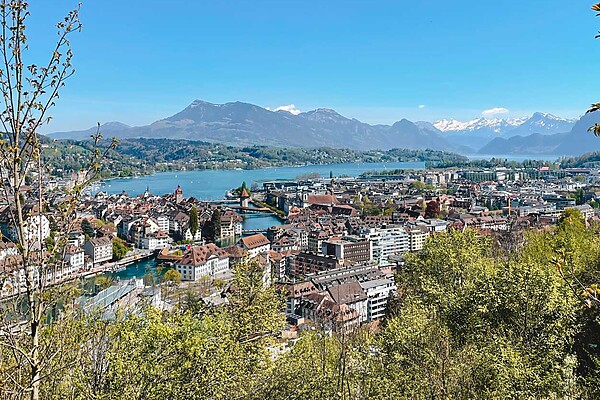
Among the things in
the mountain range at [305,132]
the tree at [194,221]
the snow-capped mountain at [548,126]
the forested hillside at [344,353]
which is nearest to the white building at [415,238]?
the tree at [194,221]

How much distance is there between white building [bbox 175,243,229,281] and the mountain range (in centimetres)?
11058

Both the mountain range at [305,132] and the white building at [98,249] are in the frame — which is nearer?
the white building at [98,249]

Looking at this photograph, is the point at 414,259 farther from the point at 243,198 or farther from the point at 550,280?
the point at 243,198

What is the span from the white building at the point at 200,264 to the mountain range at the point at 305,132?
363 ft

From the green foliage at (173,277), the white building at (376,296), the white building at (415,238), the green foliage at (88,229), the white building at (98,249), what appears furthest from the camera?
the white building at (415,238)

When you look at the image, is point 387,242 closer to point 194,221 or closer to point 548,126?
point 194,221

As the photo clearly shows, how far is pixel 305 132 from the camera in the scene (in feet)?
531

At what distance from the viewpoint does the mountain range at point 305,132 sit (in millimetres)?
134750

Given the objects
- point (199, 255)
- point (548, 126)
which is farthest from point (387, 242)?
point (548, 126)

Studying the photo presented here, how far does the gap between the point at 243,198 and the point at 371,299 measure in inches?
809

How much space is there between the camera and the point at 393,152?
96688mm

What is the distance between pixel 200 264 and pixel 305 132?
493 feet

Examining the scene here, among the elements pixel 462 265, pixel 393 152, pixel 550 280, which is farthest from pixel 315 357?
pixel 393 152

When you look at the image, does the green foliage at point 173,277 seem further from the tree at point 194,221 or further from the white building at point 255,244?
the tree at point 194,221
